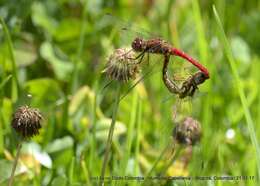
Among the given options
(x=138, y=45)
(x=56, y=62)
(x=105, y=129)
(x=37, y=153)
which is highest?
(x=56, y=62)

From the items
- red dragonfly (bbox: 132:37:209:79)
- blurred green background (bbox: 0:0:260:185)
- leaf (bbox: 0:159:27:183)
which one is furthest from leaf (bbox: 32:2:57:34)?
red dragonfly (bbox: 132:37:209:79)

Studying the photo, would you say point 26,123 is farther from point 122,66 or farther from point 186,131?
point 186,131

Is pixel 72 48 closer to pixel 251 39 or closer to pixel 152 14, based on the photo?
pixel 152 14

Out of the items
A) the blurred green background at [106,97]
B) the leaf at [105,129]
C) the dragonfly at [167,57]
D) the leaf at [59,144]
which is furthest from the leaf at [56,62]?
the dragonfly at [167,57]

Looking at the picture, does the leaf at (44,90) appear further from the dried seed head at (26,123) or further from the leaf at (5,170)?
the dried seed head at (26,123)

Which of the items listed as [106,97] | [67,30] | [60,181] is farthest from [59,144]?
[67,30]

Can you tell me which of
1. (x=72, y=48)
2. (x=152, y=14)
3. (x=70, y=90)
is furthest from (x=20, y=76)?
(x=152, y=14)
